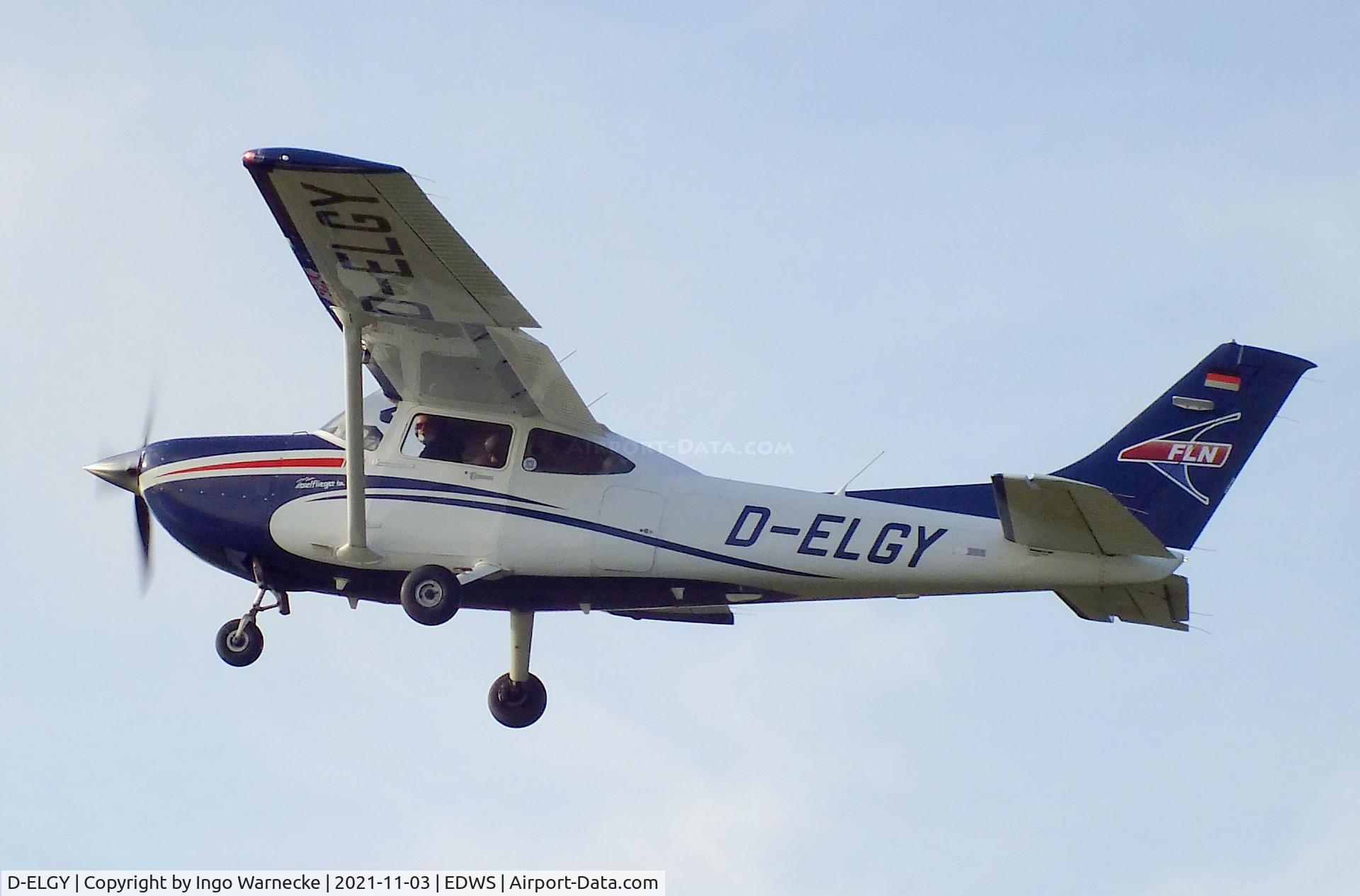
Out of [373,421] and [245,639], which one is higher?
[373,421]

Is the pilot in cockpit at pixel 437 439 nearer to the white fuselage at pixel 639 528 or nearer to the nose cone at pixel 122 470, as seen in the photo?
the white fuselage at pixel 639 528

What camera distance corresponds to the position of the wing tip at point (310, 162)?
40.2 ft

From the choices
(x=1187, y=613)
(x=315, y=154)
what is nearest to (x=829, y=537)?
(x=1187, y=613)

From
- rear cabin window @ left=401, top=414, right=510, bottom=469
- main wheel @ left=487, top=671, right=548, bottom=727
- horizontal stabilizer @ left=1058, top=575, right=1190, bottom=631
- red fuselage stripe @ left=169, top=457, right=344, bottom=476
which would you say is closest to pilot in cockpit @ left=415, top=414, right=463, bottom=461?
rear cabin window @ left=401, top=414, right=510, bottom=469

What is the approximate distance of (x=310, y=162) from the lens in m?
12.3

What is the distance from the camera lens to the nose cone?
15.1 metres

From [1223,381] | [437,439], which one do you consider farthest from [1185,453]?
[437,439]

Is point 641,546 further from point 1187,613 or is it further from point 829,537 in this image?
point 1187,613

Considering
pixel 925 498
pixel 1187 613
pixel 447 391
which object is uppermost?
pixel 447 391

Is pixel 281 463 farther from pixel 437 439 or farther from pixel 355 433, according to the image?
pixel 437 439

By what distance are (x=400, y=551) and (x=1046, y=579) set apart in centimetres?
477

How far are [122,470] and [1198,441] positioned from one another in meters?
8.40

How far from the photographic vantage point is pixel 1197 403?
1409cm

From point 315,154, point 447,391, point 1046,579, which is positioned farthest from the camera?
point 447,391
